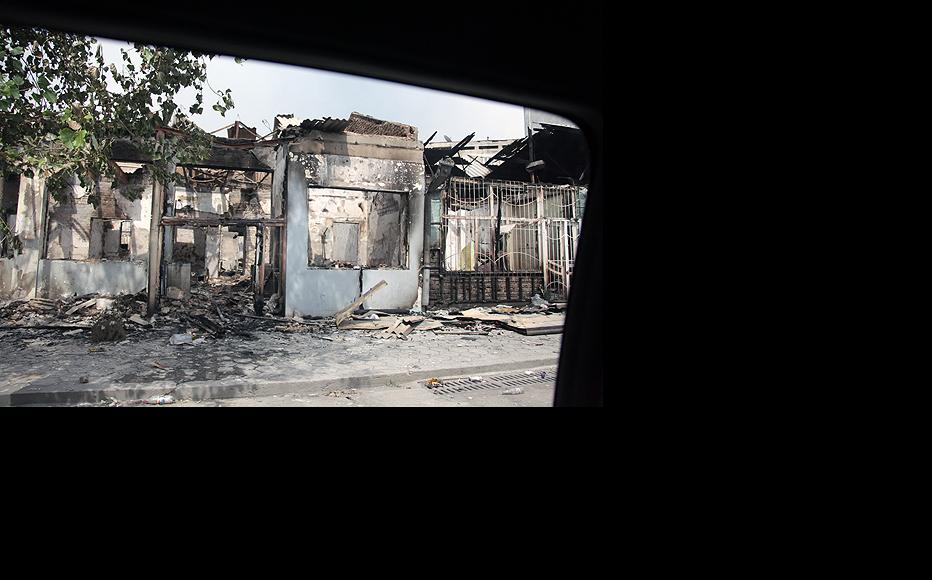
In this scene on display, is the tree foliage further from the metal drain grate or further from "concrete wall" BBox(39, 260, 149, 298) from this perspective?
"concrete wall" BBox(39, 260, 149, 298)

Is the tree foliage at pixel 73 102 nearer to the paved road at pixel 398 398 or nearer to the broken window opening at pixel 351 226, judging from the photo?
the paved road at pixel 398 398

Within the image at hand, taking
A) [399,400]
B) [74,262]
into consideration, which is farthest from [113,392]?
[74,262]

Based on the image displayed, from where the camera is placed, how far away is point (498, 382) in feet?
22.2

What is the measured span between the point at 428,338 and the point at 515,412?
8895mm

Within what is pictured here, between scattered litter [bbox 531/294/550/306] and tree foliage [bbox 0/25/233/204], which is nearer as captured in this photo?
tree foliage [bbox 0/25/233/204]

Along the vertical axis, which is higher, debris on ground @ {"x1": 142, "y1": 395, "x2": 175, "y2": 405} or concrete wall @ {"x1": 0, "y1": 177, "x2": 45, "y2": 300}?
concrete wall @ {"x1": 0, "y1": 177, "x2": 45, "y2": 300}

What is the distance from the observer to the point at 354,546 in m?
0.94

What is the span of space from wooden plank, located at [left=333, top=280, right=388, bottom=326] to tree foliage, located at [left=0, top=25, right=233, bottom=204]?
6232mm

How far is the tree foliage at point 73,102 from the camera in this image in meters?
3.70

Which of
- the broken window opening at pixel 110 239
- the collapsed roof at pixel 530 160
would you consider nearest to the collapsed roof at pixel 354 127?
the collapsed roof at pixel 530 160

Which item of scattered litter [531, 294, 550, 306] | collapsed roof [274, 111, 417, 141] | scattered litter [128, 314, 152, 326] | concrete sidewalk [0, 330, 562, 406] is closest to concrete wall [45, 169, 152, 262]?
scattered litter [128, 314, 152, 326]

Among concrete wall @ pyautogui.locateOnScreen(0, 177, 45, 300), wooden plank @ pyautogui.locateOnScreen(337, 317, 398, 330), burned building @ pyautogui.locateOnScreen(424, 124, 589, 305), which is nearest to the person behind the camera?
wooden plank @ pyautogui.locateOnScreen(337, 317, 398, 330)

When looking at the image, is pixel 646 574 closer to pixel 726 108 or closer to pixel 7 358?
pixel 726 108

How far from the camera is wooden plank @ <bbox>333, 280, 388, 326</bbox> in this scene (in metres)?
11.4
